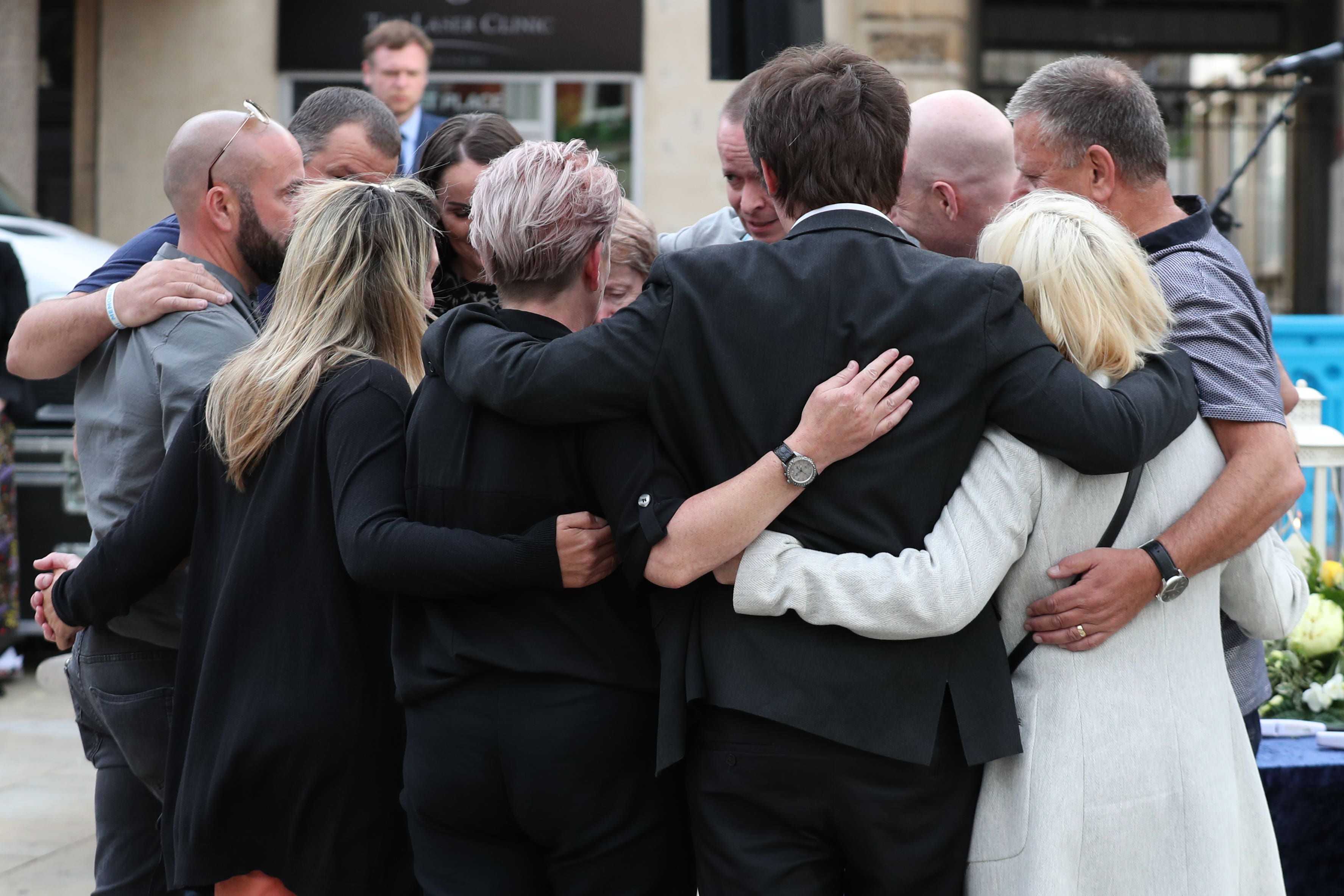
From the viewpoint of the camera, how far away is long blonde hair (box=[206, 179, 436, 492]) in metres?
2.18

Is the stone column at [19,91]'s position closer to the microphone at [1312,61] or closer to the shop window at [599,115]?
the shop window at [599,115]

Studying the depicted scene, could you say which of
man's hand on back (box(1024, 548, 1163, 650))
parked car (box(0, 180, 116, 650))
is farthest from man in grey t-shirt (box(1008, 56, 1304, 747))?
parked car (box(0, 180, 116, 650))

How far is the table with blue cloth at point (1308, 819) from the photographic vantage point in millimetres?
2848

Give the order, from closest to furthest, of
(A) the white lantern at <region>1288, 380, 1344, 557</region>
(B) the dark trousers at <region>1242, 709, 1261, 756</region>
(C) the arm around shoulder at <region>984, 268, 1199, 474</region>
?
(C) the arm around shoulder at <region>984, 268, 1199, 474</region> → (B) the dark trousers at <region>1242, 709, 1261, 756</region> → (A) the white lantern at <region>1288, 380, 1344, 557</region>

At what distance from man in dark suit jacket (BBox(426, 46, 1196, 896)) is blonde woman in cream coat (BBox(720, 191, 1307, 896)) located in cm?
5

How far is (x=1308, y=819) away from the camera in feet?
9.41

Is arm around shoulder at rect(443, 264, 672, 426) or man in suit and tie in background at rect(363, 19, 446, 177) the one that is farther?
man in suit and tie in background at rect(363, 19, 446, 177)

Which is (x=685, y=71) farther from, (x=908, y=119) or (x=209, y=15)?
(x=908, y=119)

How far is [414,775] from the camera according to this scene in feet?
6.57

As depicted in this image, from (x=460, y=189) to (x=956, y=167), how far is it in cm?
127

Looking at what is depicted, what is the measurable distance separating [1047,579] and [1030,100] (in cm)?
95

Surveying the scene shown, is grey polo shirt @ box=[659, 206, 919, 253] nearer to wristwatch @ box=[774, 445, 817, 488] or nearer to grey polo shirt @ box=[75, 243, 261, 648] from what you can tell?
grey polo shirt @ box=[75, 243, 261, 648]

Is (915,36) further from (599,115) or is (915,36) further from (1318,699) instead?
(1318,699)

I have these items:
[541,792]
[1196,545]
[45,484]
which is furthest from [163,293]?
[45,484]
